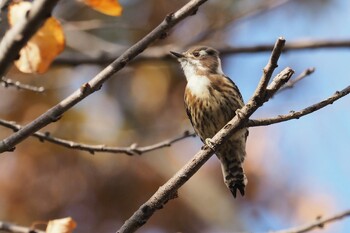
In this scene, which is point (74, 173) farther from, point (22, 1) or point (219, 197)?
point (22, 1)

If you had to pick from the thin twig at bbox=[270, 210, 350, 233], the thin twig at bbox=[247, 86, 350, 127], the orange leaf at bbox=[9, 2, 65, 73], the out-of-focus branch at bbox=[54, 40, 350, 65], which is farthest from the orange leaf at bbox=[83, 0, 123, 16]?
the out-of-focus branch at bbox=[54, 40, 350, 65]

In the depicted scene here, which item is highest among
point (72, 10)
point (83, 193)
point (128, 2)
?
point (128, 2)

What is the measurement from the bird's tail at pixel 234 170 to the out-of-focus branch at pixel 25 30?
10.7 ft

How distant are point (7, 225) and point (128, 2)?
5.84 meters

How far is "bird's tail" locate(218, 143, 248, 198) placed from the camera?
15.4ft

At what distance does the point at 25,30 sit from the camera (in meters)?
1.55

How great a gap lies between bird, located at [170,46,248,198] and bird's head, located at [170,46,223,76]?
39 mm

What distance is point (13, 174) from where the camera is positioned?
7328 millimetres

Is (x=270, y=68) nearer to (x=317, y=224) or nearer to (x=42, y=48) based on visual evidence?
(x=42, y=48)

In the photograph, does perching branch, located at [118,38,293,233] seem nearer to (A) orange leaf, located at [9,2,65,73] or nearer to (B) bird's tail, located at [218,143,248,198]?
(A) orange leaf, located at [9,2,65,73]

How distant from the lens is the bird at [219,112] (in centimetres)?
456

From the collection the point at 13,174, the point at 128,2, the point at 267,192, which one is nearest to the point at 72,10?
the point at 128,2

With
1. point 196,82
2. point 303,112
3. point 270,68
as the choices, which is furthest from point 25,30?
point 196,82

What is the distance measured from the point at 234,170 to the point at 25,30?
3331mm
